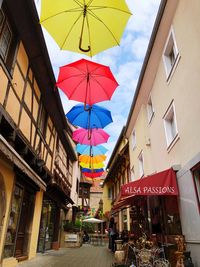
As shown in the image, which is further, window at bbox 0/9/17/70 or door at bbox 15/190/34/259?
door at bbox 15/190/34/259

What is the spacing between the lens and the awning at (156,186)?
7031 millimetres

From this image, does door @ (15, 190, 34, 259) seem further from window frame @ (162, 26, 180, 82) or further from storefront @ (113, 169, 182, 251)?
window frame @ (162, 26, 180, 82)

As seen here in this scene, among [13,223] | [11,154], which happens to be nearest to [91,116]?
[13,223]

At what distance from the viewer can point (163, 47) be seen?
8.96 metres

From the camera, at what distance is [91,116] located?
12422 millimetres

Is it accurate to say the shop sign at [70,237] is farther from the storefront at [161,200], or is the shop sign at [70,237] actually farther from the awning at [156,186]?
the awning at [156,186]

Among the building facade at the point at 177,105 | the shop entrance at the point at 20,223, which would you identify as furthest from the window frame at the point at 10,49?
the building facade at the point at 177,105

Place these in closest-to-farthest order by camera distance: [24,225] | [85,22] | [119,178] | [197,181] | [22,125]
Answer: [197,181]
[85,22]
[22,125]
[24,225]
[119,178]

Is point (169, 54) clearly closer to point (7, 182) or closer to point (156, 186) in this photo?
point (156, 186)

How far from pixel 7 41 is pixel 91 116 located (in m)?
5.96

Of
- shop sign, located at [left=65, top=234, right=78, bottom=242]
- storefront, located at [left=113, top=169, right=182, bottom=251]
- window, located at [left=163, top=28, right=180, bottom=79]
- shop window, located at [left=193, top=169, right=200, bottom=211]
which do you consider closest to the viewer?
shop window, located at [left=193, top=169, right=200, bottom=211]

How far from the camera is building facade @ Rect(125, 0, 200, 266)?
6.12 metres

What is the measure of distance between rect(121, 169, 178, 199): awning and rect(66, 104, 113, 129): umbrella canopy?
17.8 ft

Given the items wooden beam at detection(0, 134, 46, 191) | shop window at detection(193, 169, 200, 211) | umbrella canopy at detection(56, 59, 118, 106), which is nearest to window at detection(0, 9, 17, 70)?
umbrella canopy at detection(56, 59, 118, 106)
